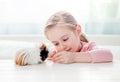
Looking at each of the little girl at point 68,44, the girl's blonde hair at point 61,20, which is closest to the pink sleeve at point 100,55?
the little girl at point 68,44

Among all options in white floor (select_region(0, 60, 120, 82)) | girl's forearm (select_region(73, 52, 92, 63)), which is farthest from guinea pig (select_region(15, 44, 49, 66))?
girl's forearm (select_region(73, 52, 92, 63))

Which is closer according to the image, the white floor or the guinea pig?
the white floor

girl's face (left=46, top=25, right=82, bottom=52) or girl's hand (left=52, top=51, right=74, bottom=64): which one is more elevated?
girl's face (left=46, top=25, right=82, bottom=52)

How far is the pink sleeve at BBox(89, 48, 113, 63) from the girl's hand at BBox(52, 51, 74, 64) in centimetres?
8

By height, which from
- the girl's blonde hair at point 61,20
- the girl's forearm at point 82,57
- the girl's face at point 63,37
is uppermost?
the girl's blonde hair at point 61,20

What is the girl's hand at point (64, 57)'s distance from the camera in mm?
962

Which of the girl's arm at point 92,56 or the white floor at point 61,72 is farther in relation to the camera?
the girl's arm at point 92,56

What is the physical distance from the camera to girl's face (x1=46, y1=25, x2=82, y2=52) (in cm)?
101

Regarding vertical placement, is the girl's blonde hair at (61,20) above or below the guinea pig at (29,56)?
above

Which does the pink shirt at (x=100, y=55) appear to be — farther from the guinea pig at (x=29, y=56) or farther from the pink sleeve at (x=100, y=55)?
the guinea pig at (x=29, y=56)

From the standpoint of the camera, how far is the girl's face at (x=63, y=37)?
101cm

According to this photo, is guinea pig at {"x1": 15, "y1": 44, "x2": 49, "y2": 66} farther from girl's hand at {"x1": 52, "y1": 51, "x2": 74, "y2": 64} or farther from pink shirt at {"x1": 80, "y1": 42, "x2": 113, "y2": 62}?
pink shirt at {"x1": 80, "y1": 42, "x2": 113, "y2": 62}

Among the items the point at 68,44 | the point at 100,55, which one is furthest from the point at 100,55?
the point at 68,44

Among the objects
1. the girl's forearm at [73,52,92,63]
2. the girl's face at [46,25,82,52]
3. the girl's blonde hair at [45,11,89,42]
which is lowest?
the girl's forearm at [73,52,92,63]
